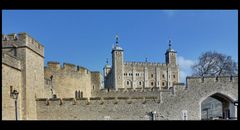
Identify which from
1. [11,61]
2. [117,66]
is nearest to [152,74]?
[117,66]

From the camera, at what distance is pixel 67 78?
22.0m

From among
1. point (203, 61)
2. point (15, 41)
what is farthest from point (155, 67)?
point (15, 41)

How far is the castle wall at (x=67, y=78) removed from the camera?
829 inches

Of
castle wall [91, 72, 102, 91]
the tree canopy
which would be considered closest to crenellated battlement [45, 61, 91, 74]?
castle wall [91, 72, 102, 91]

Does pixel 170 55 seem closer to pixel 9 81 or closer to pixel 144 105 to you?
pixel 144 105

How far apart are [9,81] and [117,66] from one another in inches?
1915

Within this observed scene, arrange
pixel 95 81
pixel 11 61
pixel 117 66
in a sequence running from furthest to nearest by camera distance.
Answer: pixel 117 66 → pixel 95 81 → pixel 11 61

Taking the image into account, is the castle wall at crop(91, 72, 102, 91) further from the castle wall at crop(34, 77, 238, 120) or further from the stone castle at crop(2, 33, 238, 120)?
the castle wall at crop(34, 77, 238, 120)

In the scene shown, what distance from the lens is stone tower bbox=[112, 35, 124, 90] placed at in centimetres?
6244

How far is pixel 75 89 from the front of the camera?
2322 centimetres

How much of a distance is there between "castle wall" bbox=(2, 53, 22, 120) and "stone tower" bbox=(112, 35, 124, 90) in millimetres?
46474

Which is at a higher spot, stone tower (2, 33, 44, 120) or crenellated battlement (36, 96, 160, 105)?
stone tower (2, 33, 44, 120)
